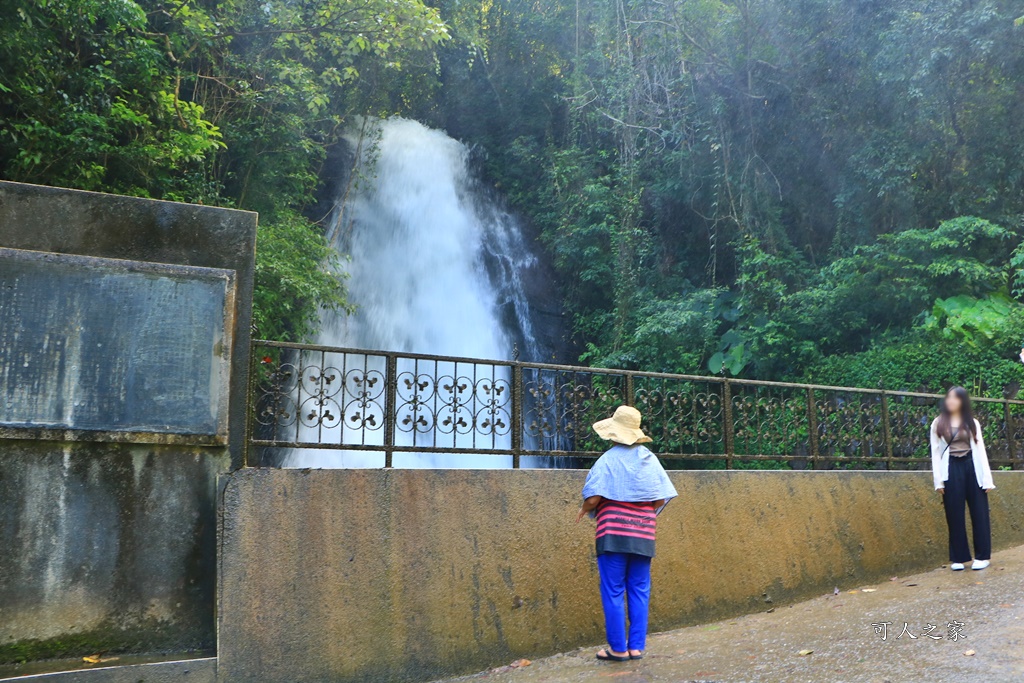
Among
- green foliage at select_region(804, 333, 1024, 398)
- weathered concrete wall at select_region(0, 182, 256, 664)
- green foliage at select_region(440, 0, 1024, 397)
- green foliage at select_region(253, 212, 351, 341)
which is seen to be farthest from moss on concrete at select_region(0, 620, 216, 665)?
green foliage at select_region(440, 0, 1024, 397)

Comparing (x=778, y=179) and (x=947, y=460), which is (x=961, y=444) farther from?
(x=778, y=179)

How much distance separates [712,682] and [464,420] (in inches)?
98.3

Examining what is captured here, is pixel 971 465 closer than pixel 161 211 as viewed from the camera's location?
No

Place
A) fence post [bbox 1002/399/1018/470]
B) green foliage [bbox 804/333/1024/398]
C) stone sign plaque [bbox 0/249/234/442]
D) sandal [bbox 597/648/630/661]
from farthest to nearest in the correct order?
green foliage [bbox 804/333/1024/398] < fence post [bbox 1002/399/1018/470] < sandal [bbox 597/648/630/661] < stone sign plaque [bbox 0/249/234/442]

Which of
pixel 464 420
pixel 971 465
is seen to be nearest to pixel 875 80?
pixel 971 465

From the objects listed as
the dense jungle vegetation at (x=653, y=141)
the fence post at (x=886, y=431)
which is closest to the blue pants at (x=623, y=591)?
the fence post at (x=886, y=431)

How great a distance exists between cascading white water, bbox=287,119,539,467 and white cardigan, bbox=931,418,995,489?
829 cm

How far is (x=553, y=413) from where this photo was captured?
681cm

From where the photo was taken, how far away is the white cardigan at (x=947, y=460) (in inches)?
299

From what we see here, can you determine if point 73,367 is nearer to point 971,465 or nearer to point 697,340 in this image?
point 971,465

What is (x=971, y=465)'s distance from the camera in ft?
25.2

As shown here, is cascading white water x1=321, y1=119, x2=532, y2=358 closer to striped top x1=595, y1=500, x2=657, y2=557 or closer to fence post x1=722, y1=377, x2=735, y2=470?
fence post x1=722, y1=377, x2=735, y2=470

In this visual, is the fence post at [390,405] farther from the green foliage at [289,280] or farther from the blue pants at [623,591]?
the green foliage at [289,280]

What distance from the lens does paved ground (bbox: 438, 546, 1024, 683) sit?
4.64 m
